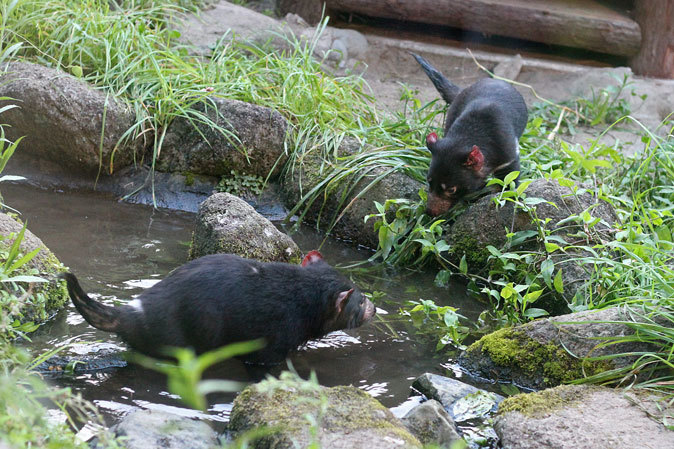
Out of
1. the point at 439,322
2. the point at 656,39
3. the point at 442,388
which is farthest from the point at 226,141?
the point at 656,39

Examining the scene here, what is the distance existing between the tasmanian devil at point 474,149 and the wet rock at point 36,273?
2885mm

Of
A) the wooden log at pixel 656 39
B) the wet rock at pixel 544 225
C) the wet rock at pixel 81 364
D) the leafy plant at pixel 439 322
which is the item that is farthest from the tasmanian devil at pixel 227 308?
the wooden log at pixel 656 39

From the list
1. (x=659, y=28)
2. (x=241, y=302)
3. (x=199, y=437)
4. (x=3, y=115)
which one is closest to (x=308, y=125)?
(x=3, y=115)

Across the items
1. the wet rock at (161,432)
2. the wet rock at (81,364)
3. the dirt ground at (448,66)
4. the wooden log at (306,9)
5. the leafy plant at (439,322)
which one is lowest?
the leafy plant at (439,322)

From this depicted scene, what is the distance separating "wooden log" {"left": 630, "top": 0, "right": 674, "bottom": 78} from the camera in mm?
9867

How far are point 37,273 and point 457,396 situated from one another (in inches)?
93.4

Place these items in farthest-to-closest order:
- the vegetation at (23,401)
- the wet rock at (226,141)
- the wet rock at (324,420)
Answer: the wet rock at (226,141)
the wet rock at (324,420)
the vegetation at (23,401)

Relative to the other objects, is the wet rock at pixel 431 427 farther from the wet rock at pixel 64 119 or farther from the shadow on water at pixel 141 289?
the wet rock at pixel 64 119

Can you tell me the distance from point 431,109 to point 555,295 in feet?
12.8

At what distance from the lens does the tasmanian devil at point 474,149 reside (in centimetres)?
582

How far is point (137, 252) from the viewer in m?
5.42

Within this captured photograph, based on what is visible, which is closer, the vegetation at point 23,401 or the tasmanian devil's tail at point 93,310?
the vegetation at point 23,401

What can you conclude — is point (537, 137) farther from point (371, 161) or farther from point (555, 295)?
point (555, 295)

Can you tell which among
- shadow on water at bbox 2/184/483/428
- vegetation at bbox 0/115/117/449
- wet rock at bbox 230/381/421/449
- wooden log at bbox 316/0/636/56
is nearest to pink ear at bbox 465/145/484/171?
shadow on water at bbox 2/184/483/428
